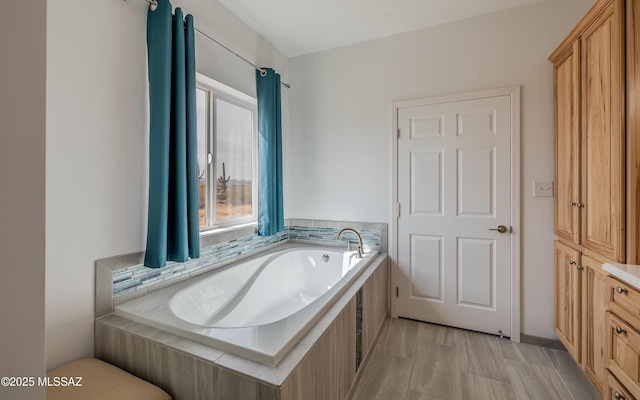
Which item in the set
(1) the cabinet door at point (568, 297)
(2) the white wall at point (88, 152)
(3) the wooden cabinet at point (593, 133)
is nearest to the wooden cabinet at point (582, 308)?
(1) the cabinet door at point (568, 297)

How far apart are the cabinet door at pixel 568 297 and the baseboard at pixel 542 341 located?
16cm

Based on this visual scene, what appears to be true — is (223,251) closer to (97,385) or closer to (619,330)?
(97,385)

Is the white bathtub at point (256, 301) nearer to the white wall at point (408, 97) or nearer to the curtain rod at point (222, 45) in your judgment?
the white wall at point (408, 97)

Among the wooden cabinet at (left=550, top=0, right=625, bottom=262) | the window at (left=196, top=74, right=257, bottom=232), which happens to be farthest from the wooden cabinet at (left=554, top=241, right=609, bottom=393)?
the window at (left=196, top=74, right=257, bottom=232)

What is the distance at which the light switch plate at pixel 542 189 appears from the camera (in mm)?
2092

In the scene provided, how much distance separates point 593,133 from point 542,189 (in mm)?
679

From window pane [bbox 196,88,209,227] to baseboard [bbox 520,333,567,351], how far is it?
2658 millimetres

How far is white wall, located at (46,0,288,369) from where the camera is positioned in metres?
1.22

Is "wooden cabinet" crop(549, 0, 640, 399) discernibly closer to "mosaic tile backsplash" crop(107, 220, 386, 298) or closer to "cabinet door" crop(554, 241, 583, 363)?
"cabinet door" crop(554, 241, 583, 363)

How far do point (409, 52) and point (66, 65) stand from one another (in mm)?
2471

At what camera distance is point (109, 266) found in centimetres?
142

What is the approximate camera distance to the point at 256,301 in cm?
212
